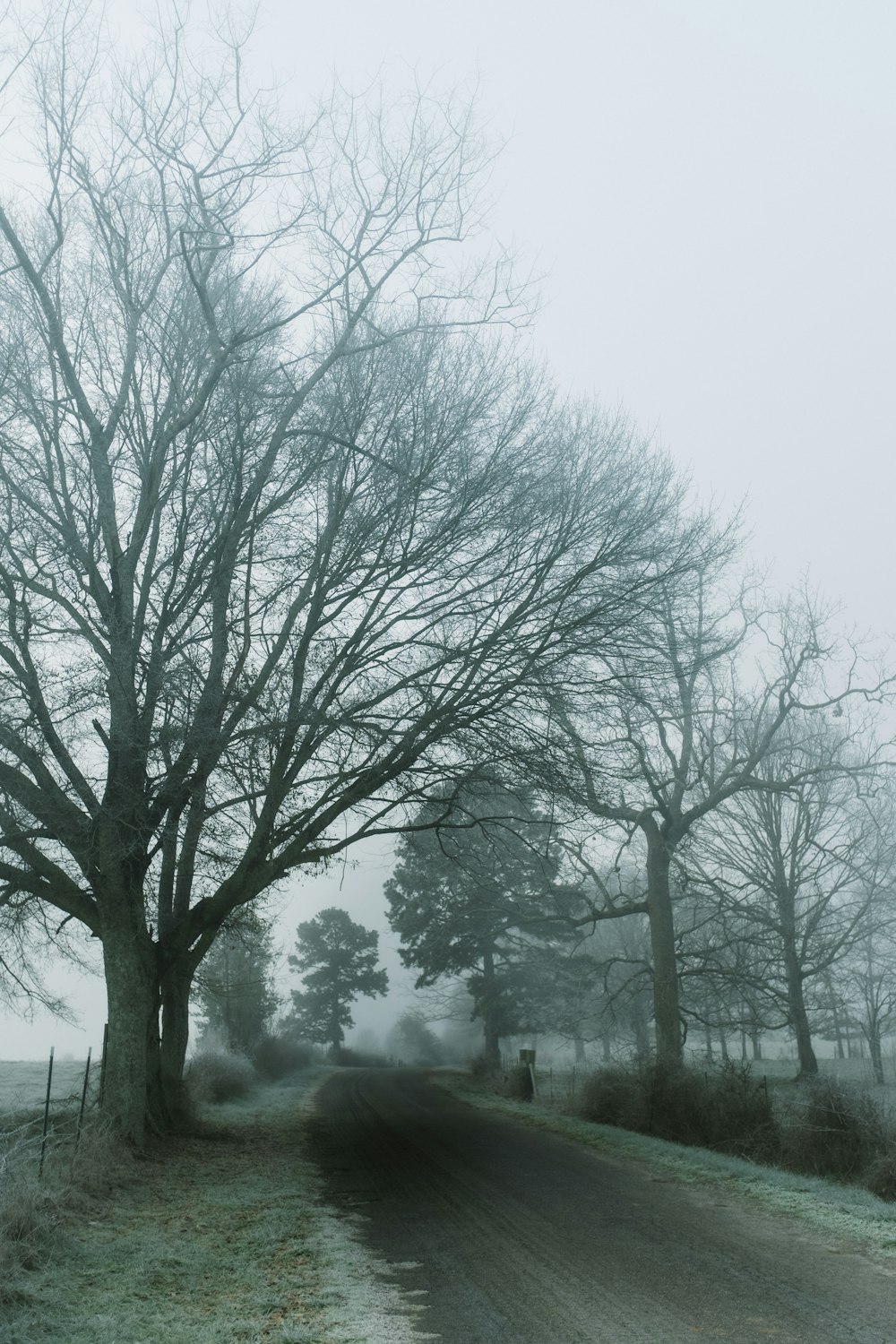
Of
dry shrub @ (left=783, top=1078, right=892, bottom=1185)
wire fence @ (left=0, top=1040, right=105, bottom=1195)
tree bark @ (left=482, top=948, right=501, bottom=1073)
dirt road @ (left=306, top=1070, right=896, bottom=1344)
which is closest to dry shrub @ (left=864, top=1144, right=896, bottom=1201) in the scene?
dry shrub @ (left=783, top=1078, right=892, bottom=1185)

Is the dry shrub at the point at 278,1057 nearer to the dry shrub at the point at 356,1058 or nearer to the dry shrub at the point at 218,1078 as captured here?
the dry shrub at the point at 218,1078

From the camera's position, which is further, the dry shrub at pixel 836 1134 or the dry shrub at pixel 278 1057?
the dry shrub at pixel 278 1057

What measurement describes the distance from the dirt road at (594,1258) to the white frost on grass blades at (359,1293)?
4.9 inches

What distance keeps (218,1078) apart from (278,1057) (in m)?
15.9

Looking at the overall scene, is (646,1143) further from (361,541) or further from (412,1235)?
(361,541)

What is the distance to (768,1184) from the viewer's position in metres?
11.3

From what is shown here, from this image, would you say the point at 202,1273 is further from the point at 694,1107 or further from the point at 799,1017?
the point at 799,1017

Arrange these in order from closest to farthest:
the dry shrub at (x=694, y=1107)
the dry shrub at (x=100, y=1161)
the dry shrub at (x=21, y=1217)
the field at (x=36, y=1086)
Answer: the dry shrub at (x=21, y=1217)
the dry shrub at (x=100, y=1161)
the dry shrub at (x=694, y=1107)
the field at (x=36, y=1086)

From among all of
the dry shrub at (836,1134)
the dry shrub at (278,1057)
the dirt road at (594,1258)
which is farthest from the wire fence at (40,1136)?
the dry shrub at (278,1057)

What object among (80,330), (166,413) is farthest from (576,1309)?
(80,330)

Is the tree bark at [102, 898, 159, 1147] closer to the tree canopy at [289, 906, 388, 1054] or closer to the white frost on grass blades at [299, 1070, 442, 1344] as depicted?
the white frost on grass blades at [299, 1070, 442, 1344]

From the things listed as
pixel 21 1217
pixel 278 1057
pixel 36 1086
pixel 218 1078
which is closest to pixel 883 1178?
pixel 21 1217

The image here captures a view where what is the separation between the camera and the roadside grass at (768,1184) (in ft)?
29.6

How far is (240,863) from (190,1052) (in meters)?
16.3
